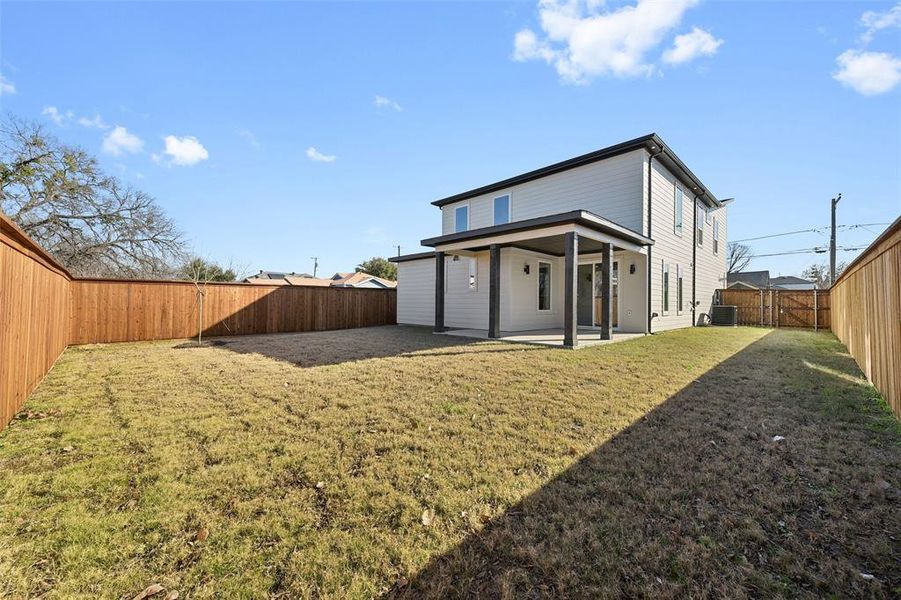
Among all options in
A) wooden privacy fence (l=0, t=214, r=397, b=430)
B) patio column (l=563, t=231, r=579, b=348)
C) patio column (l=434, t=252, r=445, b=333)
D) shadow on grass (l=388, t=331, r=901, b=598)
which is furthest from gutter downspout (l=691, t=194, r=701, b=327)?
wooden privacy fence (l=0, t=214, r=397, b=430)

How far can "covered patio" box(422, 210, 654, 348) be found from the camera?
26.4 ft

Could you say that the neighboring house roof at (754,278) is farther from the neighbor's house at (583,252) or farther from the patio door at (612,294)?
the patio door at (612,294)

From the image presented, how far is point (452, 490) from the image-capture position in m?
2.43

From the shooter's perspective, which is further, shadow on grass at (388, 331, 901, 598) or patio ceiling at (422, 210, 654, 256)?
patio ceiling at (422, 210, 654, 256)

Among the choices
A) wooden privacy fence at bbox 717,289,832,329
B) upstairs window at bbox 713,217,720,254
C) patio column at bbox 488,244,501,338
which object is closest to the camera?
patio column at bbox 488,244,501,338

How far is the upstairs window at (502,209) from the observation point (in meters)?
13.7

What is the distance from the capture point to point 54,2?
275 inches

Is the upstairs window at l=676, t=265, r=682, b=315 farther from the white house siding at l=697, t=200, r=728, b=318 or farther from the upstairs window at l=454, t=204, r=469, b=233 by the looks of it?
the upstairs window at l=454, t=204, r=469, b=233

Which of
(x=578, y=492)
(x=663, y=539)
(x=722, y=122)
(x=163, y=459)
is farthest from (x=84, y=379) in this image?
(x=722, y=122)

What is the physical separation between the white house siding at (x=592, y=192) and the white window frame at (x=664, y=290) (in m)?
2.15

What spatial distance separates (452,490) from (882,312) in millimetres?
5334

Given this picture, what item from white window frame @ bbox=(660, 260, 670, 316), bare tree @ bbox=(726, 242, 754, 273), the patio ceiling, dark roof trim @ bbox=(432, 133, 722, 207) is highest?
bare tree @ bbox=(726, 242, 754, 273)

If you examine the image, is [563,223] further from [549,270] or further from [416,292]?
[416,292]

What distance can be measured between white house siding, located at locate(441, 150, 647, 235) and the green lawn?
690cm
